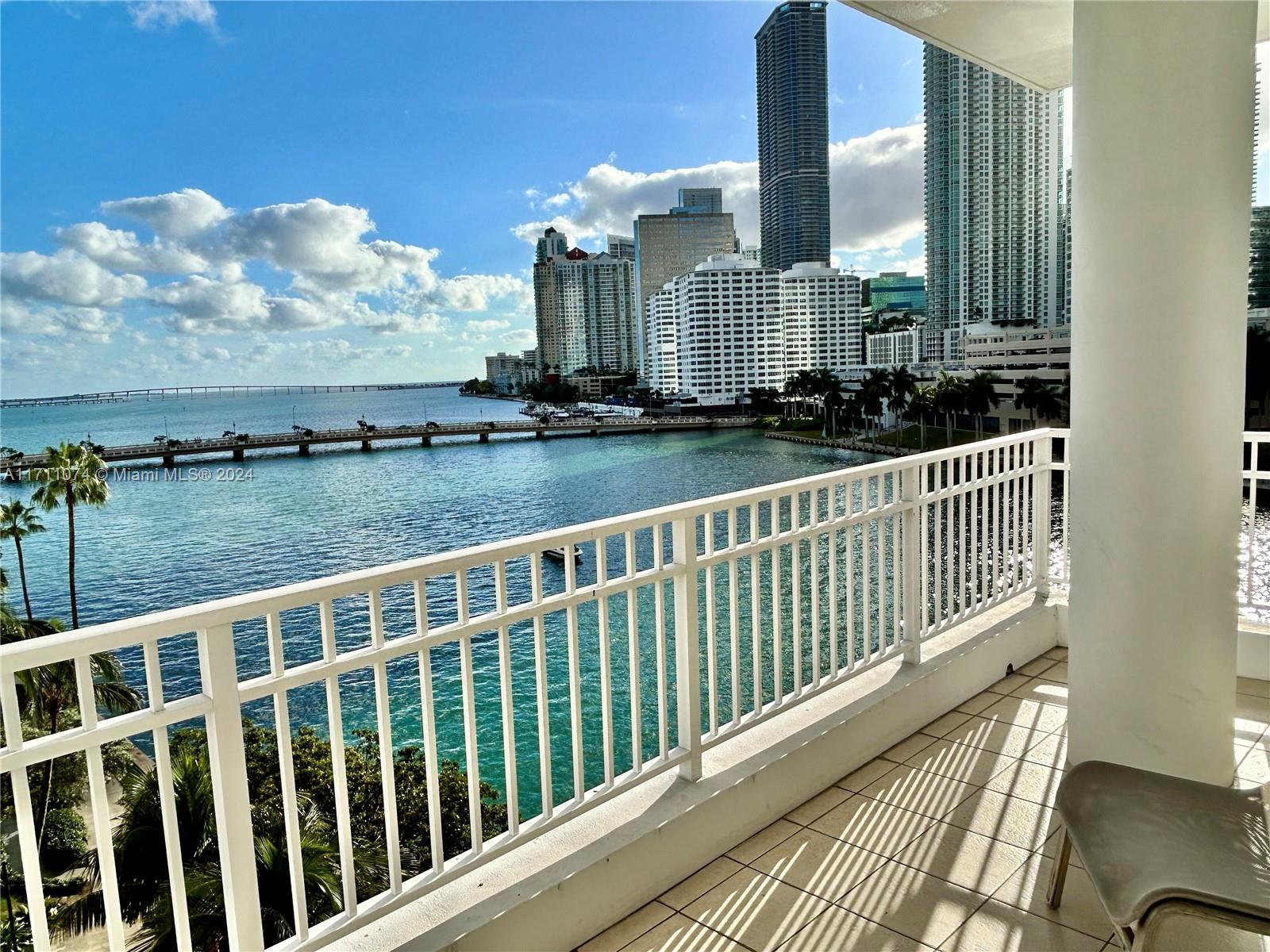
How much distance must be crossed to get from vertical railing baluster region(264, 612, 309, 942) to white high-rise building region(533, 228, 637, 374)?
78420mm

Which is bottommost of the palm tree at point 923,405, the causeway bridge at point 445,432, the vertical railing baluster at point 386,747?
the causeway bridge at point 445,432

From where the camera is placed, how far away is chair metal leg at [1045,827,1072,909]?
1.77 m

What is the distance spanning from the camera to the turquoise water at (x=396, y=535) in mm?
25281

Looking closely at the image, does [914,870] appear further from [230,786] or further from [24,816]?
[24,816]

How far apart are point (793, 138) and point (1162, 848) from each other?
8200cm

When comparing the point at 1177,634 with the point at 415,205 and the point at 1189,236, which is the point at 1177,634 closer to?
the point at 1189,236

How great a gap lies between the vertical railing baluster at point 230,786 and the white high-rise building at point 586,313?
78.5 meters

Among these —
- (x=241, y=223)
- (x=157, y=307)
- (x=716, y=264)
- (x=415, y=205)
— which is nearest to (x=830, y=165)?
(x=716, y=264)

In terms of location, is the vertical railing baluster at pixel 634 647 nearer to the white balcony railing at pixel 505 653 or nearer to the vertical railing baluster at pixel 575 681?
the white balcony railing at pixel 505 653

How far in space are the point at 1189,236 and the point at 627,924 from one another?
214cm

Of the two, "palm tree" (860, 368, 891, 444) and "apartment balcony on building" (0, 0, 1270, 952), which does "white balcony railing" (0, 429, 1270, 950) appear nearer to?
"apartment balcony on building" (0, 0, 1270, 952)

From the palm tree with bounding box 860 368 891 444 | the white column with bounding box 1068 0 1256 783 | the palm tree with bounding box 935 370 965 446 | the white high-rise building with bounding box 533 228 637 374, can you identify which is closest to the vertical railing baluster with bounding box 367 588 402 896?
the white column with bounding box 1068 0 1256 783

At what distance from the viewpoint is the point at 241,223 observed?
74.9 m

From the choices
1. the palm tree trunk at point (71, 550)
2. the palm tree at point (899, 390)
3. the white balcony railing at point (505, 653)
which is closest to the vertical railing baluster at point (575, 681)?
the white balcony railing at point (505, 653)
